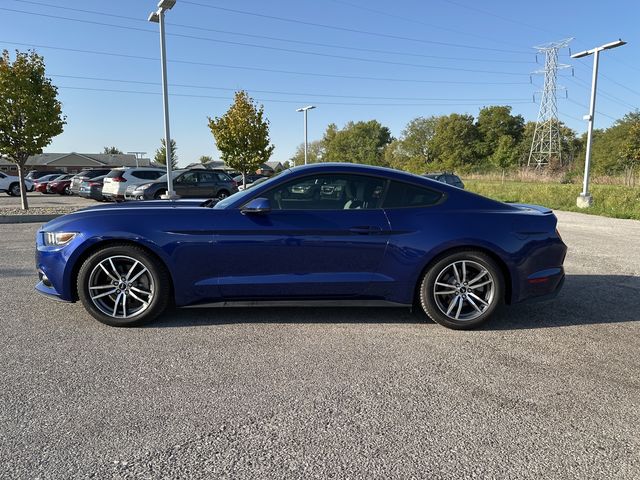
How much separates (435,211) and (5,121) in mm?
14188

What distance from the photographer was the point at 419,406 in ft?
8.57

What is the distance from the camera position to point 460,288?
3881 mm

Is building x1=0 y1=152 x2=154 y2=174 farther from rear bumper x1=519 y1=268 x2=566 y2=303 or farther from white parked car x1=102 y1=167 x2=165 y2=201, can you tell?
rear bumper x1=519 y1=268 x2=566 y2=303

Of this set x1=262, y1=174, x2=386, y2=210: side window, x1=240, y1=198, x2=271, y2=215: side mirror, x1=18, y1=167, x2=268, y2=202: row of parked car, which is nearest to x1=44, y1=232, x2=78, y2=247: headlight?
x1=240, y1=198, x2=271, y2=215: side mirror

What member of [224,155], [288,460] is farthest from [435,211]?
[224,155]

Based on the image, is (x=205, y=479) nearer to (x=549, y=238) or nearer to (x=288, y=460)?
(x=288, y=460)

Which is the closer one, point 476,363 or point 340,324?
point 476,363

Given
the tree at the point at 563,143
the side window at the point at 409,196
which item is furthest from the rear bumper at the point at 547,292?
the tree at the point at 563,143

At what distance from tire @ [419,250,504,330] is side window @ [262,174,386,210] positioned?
2.70ft

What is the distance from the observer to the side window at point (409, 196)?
3914 millimetres

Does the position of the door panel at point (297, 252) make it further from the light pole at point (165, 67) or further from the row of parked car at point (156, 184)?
the row of parked car at point (156, 184)

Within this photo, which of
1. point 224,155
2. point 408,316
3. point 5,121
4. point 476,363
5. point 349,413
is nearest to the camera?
point 349,413

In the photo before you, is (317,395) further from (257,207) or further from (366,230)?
(257,207)

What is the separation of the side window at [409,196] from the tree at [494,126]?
73419mm
